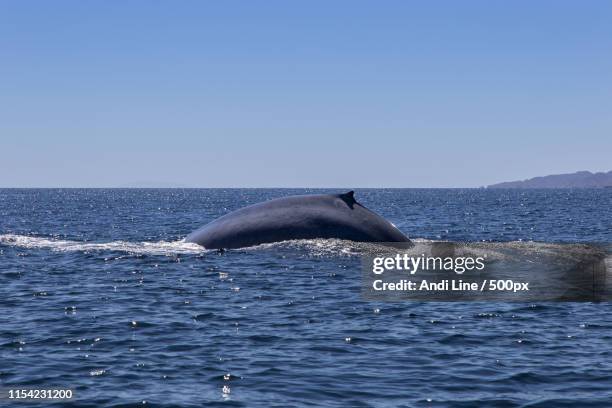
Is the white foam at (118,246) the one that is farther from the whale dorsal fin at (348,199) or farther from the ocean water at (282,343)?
the ocean water at (282,343)

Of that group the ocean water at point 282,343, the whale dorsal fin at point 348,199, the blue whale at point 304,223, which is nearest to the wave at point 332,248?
the blue whale at point 304,223

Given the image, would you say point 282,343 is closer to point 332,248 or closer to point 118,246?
point 332,248

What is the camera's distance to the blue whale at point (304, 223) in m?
29.4

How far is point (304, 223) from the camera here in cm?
3011

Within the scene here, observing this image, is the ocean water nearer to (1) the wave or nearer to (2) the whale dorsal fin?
(1) the wave

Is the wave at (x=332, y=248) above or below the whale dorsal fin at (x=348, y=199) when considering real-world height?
below

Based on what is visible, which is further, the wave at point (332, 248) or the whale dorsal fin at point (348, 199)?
the whale dorsal fin at point (348, 199)

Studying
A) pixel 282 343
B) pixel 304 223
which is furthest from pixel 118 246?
pixel 282 343

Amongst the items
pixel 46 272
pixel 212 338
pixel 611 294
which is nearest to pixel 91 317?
pixel 212 338

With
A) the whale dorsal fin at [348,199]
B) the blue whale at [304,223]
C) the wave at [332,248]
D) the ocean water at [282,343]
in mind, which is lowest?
the ocean water at [282,343]

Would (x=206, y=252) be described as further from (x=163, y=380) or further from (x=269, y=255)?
(x=163, y=380)

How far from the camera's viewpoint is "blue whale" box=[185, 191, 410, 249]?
2938 centimetres

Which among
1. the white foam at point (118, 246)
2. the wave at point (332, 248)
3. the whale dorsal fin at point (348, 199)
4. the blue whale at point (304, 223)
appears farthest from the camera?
the white foam at point (118, 246)

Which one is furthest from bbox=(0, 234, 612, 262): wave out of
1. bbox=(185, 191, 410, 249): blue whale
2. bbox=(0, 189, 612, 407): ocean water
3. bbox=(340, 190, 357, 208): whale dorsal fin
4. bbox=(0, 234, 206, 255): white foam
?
bbox=(0, 189, 612, 407): ocean water
